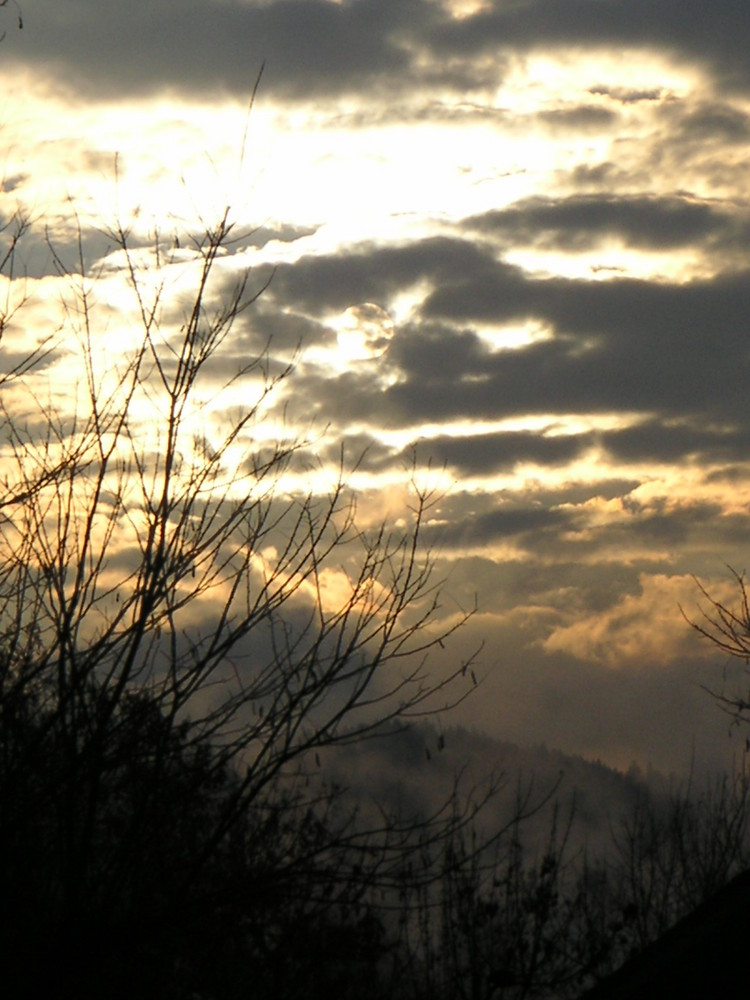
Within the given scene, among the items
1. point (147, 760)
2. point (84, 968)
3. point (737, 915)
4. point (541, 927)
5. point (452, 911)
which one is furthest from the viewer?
point (452, 911)

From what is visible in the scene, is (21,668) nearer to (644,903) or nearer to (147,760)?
(147,760)

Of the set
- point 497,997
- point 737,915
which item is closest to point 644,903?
point 497,997

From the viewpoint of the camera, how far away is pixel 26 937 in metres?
5.50

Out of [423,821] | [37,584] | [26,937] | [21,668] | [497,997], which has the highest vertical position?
[37,584]

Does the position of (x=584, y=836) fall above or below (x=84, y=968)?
above

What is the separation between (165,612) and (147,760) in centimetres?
75

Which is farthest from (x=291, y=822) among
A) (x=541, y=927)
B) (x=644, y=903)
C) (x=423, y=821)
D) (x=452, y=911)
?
(x=644, y=903)

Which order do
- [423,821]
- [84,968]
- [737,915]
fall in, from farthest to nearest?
[737,915]
[423,821]
[84,968]

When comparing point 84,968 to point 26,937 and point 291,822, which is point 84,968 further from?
point 291,822

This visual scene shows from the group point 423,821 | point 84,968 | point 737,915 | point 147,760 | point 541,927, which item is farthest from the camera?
point 541,927

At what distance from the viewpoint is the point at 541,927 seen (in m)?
15.6

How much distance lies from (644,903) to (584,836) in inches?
272

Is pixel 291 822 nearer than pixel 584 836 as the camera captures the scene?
Yes

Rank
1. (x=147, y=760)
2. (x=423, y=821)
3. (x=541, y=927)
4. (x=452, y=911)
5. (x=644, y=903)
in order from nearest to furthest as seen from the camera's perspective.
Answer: (x=147, y=760) → (x=423, y=821) → (x=541, y=927) → (x=452, y=911) → (x=644, y=903)
